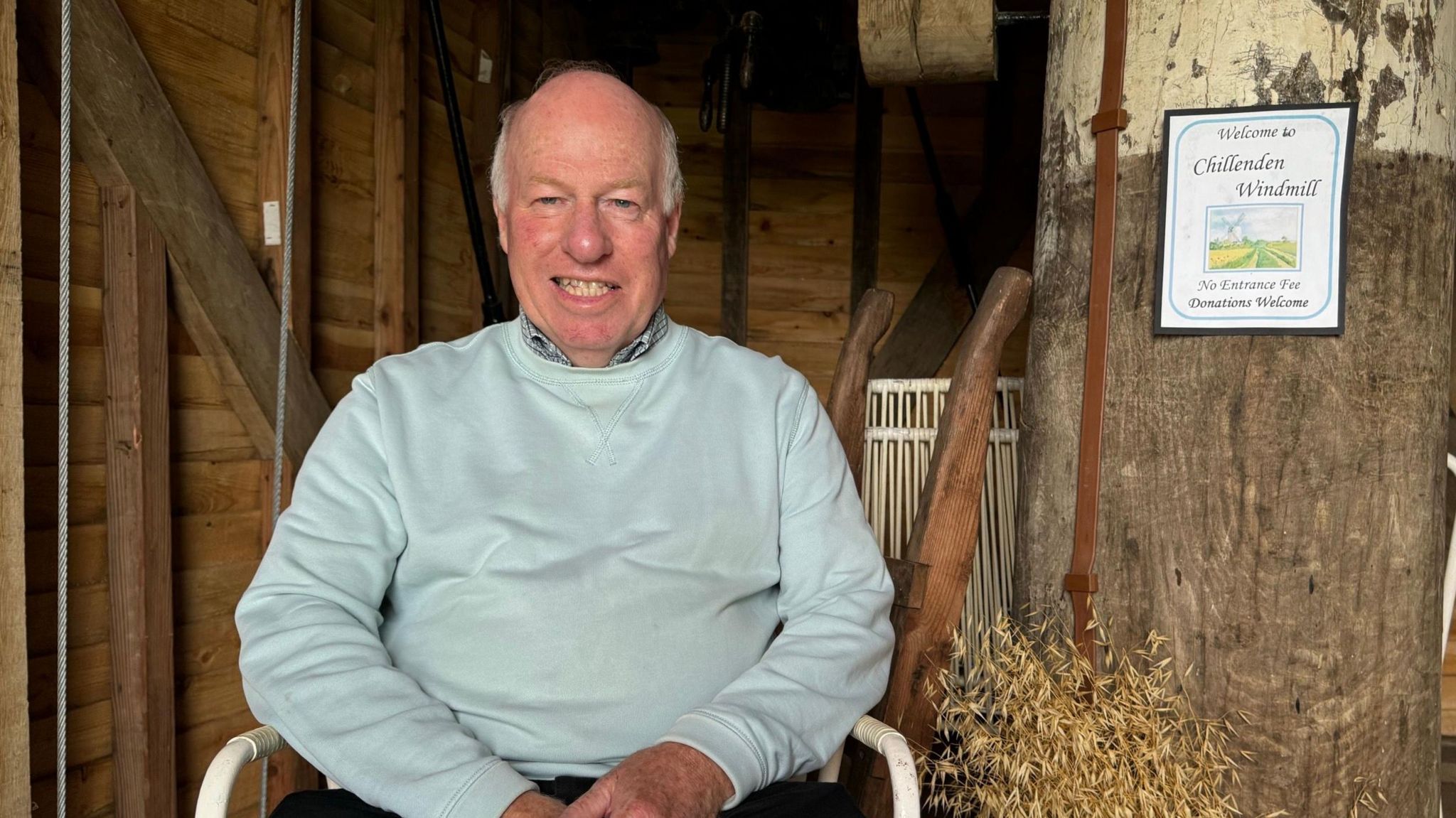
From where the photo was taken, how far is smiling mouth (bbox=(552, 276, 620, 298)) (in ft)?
5.07

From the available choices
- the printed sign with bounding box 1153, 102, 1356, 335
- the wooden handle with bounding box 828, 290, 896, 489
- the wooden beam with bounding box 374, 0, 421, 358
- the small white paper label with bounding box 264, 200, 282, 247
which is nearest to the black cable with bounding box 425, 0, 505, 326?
the wooden beam with bounding box 374, 0, 421, 358

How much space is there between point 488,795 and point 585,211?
0.75m

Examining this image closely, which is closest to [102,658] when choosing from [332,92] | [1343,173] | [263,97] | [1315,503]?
[263,97]

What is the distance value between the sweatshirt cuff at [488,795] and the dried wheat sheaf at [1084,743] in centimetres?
65

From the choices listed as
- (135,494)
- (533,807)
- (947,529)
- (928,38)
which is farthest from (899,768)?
(135,494)

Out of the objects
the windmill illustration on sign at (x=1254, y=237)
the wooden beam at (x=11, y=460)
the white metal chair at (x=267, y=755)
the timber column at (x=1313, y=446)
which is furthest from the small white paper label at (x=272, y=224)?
the windmill illustration on sign at (x=1254, y=237)

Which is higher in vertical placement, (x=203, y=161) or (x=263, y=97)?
(x=263, y=97)

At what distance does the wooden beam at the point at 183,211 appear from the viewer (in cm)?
204

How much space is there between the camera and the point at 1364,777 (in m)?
1.58

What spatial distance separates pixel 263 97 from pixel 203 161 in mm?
236

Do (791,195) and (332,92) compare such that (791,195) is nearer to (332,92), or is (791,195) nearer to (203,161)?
(332,92)

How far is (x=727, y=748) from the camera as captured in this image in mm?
1247

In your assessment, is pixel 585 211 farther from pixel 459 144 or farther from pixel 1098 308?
pixel 459 144

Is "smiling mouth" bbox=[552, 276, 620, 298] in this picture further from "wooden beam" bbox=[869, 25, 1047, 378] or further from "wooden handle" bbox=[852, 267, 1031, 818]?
"wooden beam" bbox=[869, 25, 1047, 378]
